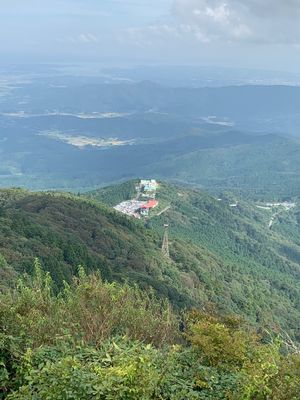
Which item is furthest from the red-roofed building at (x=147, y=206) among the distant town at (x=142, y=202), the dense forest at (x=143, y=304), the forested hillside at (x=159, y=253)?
the forested hillside at (x=159, y=253)

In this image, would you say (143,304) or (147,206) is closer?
(143,304)

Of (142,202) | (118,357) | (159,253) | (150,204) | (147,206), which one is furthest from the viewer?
(142,202)

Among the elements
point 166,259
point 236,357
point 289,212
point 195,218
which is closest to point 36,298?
point 236,357

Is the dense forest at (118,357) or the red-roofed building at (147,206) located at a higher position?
the dense forest at (118,357)

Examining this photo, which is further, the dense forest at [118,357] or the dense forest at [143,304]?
the dense forest at [143,304]

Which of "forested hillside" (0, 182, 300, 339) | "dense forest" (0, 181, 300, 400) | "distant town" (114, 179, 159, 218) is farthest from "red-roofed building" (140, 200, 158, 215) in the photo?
"forested hillside" (0, 182, 300, 339)

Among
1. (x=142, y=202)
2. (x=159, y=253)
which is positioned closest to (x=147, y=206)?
(x=142, y=202)

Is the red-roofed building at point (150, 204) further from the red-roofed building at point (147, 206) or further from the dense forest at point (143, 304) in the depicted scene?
the dense forest at point (143, 304)

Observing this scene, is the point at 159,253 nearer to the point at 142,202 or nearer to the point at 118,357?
the point at 142,202
